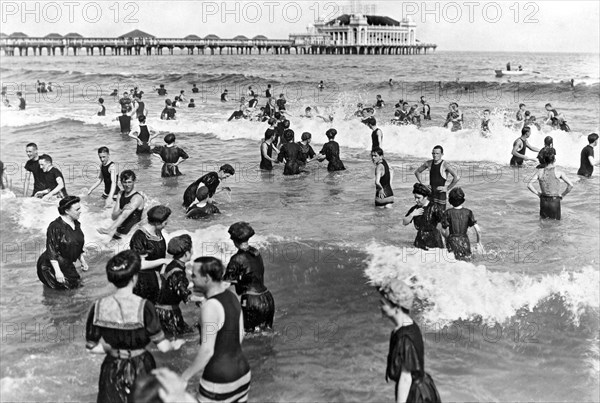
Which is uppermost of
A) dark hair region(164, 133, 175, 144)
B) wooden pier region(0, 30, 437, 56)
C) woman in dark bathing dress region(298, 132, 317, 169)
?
wooden pier region(0, 30, 437, 56)

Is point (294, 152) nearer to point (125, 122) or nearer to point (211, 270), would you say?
point (125, 122)

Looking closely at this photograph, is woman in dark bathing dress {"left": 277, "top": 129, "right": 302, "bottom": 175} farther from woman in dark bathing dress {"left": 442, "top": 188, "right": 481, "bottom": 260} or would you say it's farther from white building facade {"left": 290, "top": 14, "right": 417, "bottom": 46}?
white building facade {"left": 290, "top": 14, "right": 417, "bottom": 46}

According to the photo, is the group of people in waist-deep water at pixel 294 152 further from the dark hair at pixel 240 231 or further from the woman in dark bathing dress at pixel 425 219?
the dark hair at pixel 240 231

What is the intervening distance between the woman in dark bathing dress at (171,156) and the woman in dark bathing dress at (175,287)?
24.3 feet

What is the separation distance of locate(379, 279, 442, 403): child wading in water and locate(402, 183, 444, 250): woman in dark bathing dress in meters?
4.18

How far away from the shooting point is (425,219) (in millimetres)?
8000

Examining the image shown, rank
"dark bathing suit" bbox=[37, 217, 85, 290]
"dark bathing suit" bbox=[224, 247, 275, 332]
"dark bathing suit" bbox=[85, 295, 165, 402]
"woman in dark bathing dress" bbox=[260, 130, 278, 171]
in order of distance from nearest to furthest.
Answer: "dark bathing suit" bbox=[85, 295, 165, 402]
"dark bathing suit" bbox=[224, 247, 275, 332]
"dark bathing suit" bbox=[37, 217, 85, 290]
"woman in dark bathing dress" bbox=[260, 130, 278, 171]

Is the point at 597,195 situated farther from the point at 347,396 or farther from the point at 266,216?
the point at 347,396

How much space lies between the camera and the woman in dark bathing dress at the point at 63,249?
22.2ft

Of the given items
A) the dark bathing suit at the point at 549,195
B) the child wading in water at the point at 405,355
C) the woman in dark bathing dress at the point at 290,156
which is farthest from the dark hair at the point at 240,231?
the woman in dark bathing dress at the point at 290,156

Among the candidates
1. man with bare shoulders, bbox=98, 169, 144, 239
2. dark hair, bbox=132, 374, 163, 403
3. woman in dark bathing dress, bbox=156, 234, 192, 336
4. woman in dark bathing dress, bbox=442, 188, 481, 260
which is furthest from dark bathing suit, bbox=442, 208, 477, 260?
dark hair, bbox=132, 374, 163, 403

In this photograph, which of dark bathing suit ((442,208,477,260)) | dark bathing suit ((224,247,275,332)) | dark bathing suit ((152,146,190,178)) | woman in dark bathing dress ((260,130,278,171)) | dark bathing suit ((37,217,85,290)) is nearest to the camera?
dark bathing suit ((224,247,275,332))

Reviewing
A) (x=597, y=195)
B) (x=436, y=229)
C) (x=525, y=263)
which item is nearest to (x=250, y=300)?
(x=436, y=229)

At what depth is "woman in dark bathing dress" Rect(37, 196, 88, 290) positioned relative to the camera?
6.76m
